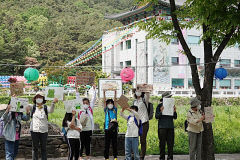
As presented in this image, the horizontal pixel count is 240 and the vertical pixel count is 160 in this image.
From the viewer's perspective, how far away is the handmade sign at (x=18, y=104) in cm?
690

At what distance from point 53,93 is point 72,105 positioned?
57cm

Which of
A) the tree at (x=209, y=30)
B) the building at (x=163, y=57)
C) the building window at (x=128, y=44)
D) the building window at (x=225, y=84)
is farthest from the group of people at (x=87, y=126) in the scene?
the building window at (x=128, y=44)

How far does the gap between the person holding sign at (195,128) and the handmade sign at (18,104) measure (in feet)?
11.9

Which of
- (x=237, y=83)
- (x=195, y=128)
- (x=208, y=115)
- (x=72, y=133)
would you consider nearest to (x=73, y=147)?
(x=72, y=133)

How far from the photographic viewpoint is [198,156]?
A: 7.46 m

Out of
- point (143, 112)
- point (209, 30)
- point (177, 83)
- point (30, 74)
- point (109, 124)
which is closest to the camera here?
point (209, 30)

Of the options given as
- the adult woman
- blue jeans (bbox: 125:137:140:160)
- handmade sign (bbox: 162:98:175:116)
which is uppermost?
handmade sign (bbox: 162:98:175:116)

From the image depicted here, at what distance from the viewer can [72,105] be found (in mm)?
7094

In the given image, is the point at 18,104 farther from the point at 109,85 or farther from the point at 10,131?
the point at 109,85

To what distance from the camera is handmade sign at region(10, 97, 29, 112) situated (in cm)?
690

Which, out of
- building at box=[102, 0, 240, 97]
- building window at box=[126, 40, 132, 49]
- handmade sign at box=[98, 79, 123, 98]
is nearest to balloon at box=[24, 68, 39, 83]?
handmade sign at box=[98, 79, 123, 98]

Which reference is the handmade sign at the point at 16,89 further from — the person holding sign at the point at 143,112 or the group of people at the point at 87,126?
the person holding sign at the point at 143,112

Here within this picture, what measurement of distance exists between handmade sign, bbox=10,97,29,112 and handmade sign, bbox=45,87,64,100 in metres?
0.48

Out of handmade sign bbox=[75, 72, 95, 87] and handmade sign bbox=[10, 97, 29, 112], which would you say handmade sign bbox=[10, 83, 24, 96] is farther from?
handmade sign bbox=[75, 72, 95, 87]
